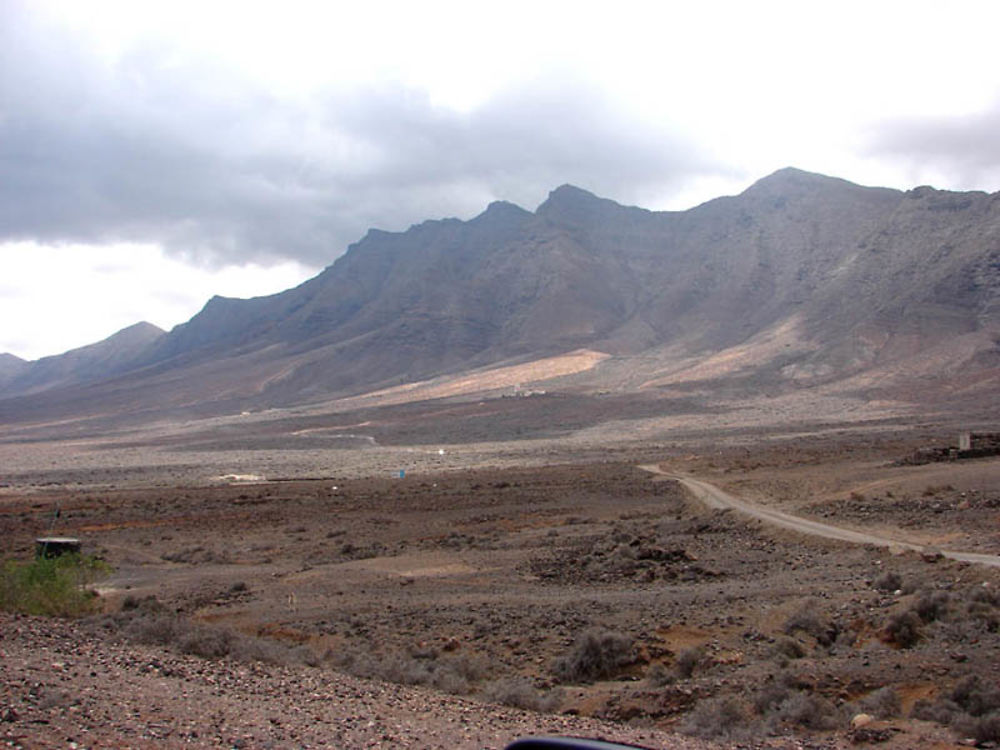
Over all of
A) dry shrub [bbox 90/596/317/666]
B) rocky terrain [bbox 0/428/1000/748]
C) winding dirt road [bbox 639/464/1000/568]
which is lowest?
winding dirt road [bbox 639/464/1000/568]

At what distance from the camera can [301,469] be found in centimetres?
6838

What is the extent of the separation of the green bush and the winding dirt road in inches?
715

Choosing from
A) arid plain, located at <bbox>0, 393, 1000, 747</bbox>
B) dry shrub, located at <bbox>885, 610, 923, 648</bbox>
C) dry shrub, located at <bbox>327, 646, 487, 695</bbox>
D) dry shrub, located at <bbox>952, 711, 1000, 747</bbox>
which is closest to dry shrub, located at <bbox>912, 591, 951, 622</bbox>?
arid plain, located at <bbox>0, 393, 1000, 747</bbox>

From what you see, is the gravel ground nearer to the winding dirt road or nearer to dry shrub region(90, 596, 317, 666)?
dry shrub region(90, 596, 317, 666)

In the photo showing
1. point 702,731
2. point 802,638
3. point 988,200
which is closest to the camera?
point 702,731

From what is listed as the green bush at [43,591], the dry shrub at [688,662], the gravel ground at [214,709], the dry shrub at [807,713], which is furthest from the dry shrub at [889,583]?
the green bush at [43,591]

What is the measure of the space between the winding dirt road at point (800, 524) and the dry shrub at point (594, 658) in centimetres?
893

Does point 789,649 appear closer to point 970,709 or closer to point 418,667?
point 970,709

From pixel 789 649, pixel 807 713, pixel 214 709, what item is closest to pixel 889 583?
pixel 789 649

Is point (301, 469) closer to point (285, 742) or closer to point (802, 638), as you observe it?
point (802, 638)

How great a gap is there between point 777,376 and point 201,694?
115 m

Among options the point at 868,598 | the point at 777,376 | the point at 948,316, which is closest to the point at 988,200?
the point at 948,316

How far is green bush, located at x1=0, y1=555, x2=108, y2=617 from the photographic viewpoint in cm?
1520

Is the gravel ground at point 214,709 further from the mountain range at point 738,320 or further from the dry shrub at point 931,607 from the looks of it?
the mountain range at point 738,320
